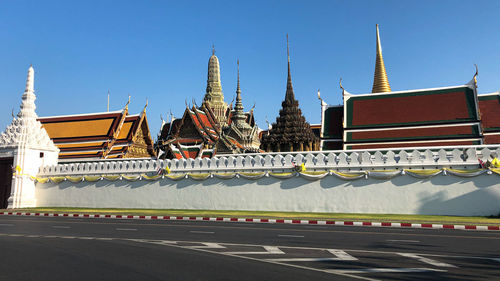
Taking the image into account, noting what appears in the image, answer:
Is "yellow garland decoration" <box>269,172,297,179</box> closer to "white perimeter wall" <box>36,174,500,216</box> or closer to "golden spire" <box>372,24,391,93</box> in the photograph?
"white perimeter wall" <box>36,174,500,216</box>

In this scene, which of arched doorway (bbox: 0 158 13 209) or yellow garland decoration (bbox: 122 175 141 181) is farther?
arched doorway (bbox: 0 158 13 209)

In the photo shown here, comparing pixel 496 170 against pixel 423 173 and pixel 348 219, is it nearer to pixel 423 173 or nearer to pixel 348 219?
pixel 423 173

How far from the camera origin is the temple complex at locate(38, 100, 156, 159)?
35.1 metres

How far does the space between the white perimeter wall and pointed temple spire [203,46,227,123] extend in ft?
119

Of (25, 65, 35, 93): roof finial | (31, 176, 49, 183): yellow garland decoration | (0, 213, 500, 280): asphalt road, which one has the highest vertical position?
(25, 65, 35, 93): roof finial

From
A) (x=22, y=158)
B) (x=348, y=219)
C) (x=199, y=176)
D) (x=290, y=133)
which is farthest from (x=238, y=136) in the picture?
(x=348, y=219)

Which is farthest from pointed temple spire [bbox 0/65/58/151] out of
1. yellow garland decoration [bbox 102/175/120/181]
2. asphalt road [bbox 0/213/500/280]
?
asphalt road [bbox 0/213/500/280]

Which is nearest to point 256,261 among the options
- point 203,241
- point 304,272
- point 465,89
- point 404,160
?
point 304,272

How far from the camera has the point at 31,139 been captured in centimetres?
2605

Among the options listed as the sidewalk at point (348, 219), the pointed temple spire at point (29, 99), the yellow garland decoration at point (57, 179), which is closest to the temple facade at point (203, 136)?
the yellow garland decoration at point (57, 179)

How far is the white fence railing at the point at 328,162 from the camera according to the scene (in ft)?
55.2

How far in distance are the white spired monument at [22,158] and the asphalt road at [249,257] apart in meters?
16.3

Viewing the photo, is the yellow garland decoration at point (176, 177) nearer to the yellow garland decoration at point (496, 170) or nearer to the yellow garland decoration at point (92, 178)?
the yellow garland decoration at point (92, 178)

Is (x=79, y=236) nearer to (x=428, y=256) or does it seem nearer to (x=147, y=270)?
(x=147, y=270)
